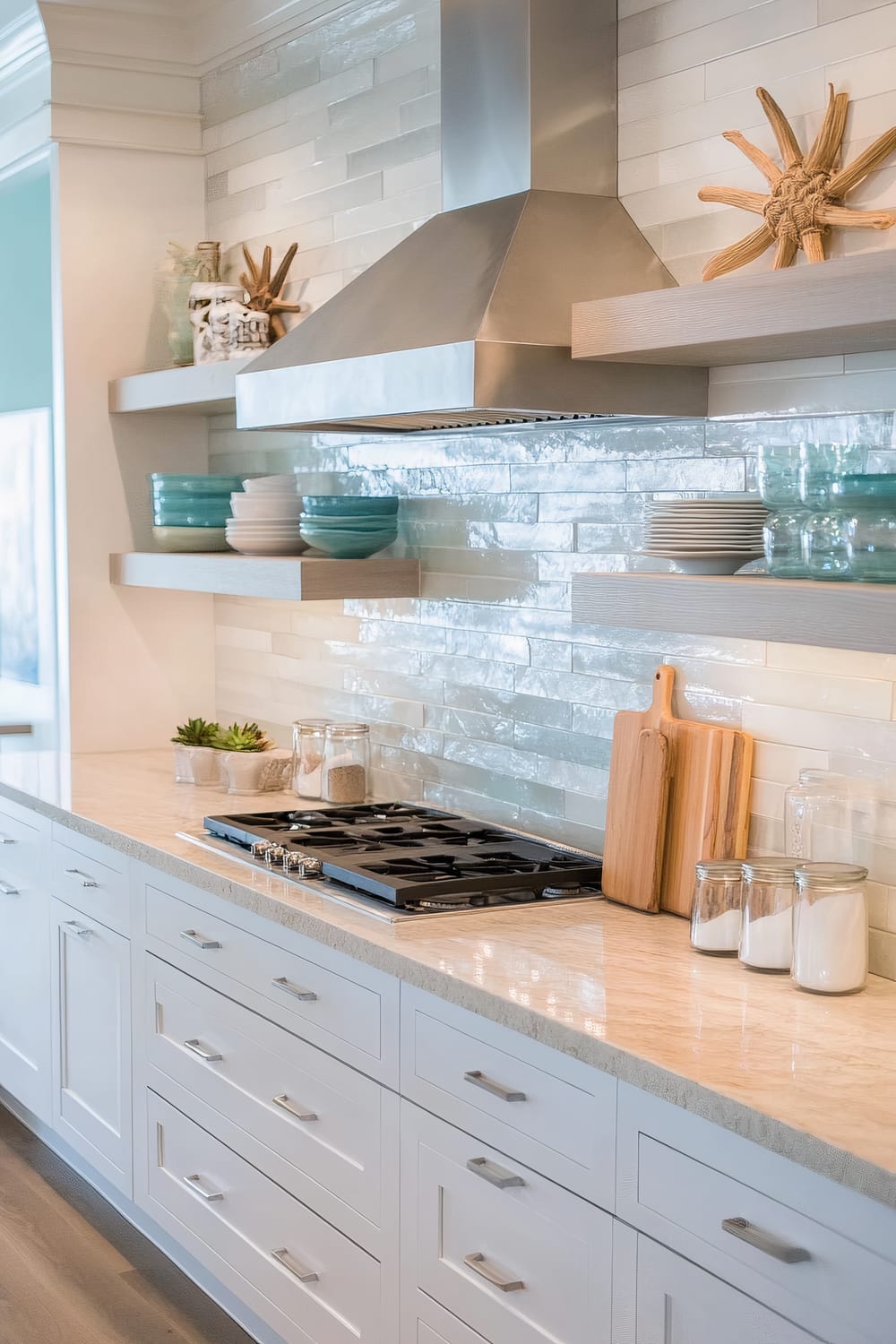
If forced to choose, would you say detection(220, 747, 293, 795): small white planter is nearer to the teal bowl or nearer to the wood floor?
the teal bowl

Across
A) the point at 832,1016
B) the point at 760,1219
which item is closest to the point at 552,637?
the point at 832,1016

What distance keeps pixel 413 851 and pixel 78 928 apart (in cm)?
106

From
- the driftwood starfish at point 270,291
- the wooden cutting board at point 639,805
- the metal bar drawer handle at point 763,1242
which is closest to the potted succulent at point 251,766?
the driftwood starfish at point 270,291

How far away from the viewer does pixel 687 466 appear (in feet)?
8.96

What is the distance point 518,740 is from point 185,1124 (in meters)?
1.06

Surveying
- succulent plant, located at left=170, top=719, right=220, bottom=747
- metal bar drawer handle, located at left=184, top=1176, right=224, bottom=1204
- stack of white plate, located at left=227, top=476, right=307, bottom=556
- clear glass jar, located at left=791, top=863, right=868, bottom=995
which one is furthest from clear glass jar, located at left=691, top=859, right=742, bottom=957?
succulent plant, located at left=170, top=719, right=220, bottom=747

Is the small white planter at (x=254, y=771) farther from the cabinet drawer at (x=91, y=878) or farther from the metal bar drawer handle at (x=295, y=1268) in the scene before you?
the metal bar drawer handle at (x=295, y=1268)

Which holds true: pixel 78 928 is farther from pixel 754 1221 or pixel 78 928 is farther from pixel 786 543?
pixel 754 1221

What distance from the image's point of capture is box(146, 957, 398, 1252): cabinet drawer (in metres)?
2.49

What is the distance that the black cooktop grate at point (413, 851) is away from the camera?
269 cm

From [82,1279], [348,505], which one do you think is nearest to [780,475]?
[348,505]

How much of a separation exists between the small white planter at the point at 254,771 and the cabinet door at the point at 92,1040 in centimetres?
49

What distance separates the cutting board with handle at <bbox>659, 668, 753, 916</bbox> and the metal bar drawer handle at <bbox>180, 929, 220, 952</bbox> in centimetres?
90

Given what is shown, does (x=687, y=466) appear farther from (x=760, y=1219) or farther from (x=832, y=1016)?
(x=760, y=1219)
